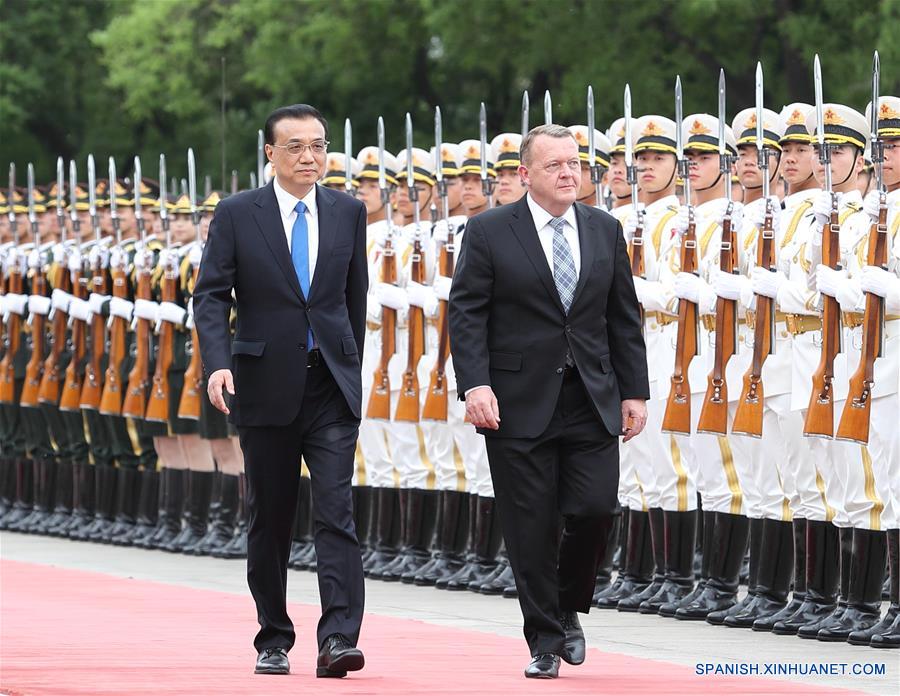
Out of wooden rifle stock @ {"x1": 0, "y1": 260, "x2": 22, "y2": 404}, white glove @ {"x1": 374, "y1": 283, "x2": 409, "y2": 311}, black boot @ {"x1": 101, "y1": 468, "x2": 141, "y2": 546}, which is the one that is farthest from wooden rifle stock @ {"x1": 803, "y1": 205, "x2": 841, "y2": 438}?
wooden rifle stock @ {"x1": 0, "y1": 260, "x2": 22, "y2": 404}

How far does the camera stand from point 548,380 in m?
8.17

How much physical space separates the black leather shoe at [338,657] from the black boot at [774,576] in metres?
2.75

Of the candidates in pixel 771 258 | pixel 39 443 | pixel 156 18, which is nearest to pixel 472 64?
pixel 156 18

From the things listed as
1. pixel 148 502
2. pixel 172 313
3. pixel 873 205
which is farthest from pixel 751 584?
pixel 148 502

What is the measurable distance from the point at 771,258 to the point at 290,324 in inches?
107

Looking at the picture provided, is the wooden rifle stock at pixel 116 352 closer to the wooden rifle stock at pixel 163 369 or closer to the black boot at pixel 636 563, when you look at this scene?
the wooden rifle stock at pixel 163 369

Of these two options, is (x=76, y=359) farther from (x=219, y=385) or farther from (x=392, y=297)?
(x=219, y=385)

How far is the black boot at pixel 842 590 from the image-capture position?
32.1 ft

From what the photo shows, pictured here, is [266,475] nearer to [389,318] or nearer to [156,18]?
[389,318]

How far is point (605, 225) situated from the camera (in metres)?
8.38

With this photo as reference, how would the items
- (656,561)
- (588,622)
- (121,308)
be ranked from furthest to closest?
(121,308) → (656,561) → (588,622)

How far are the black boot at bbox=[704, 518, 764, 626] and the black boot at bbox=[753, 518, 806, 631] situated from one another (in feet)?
0.83

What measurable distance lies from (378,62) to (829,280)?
21845 mm

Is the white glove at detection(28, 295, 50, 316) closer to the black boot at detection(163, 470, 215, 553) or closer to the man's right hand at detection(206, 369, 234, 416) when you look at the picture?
the black boot at detection(163, 470, 215, 553)
